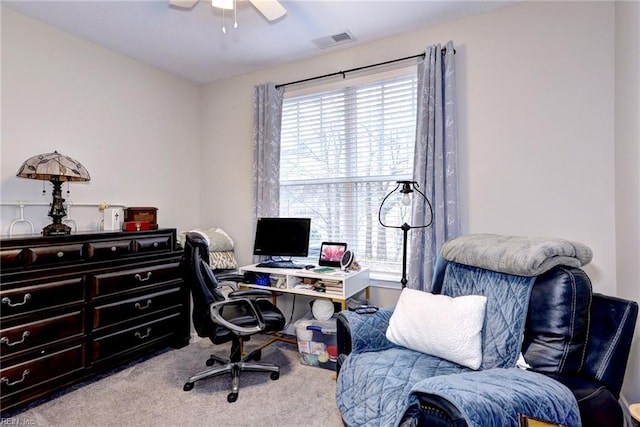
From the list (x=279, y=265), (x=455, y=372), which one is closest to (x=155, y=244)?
(x=279, y=265)

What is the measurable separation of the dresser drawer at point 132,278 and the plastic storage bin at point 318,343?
1.22 metres

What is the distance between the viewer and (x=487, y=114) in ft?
7.92

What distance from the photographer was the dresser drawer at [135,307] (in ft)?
7.73

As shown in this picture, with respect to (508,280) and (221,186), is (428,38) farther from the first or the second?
(221,186)

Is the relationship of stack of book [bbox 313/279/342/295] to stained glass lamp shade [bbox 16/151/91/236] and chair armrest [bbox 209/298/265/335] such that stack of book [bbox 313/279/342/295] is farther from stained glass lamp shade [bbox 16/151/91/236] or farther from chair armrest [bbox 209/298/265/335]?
stained glass lamp shade [bbox 16/151/91/236]

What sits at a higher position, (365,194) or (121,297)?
(365,194)

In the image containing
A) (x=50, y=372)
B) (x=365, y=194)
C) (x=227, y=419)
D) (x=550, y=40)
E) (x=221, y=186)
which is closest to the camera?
(x=227, y=419)

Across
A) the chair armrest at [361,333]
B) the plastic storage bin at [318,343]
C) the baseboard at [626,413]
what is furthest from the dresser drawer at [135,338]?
Result: the baseboard at [626,413]

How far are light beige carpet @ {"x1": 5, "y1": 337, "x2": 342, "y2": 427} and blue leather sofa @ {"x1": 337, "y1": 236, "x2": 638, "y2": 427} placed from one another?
54 centimetres

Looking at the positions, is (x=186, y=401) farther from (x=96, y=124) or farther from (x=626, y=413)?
(x=626, y=413)

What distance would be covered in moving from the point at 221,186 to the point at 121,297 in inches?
60.7

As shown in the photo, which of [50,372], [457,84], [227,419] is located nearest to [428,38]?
[457,84]

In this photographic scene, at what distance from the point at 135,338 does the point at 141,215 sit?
1.02 metres

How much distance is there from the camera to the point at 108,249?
2438mm
